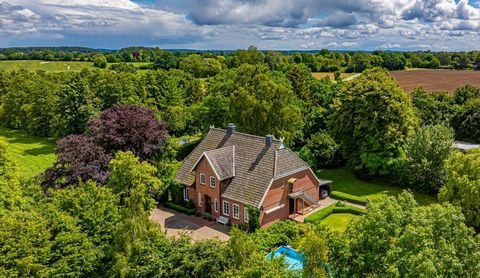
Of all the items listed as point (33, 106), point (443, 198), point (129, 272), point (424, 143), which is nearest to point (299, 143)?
Answer: point (424, 143)

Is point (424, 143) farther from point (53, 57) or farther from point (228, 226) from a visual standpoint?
point (53, 57)

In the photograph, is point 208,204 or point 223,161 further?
point 208,204

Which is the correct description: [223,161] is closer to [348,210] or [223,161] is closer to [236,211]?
[236,211]

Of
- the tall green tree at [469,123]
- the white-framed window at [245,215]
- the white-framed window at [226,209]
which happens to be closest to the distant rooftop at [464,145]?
the tall green tree at [469,123]

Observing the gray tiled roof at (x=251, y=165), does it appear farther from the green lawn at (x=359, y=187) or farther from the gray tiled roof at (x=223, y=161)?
the green lawn at (x=359, y=187)

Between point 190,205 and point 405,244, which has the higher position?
point 405,244

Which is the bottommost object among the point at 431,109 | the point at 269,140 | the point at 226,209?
the point at 226,209

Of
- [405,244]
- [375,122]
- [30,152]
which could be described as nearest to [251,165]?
[375,122]
